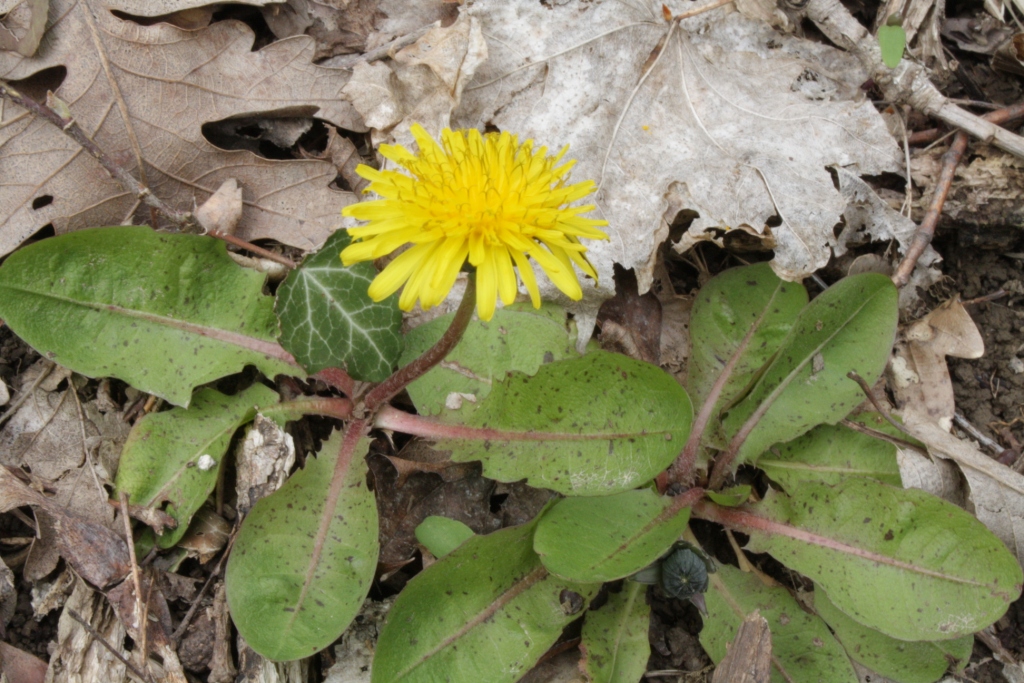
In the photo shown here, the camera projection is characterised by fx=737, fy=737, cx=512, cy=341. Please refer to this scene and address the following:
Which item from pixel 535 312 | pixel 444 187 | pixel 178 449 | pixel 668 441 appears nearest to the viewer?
pixel 444 187

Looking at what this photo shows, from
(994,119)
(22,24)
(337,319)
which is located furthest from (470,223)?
(994,119)

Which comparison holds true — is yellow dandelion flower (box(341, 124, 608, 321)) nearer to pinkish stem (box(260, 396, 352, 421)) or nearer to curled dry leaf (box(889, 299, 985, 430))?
pinkish stem (box(260, 396, 352, 421))

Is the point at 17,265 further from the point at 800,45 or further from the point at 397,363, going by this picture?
the point at 800,45

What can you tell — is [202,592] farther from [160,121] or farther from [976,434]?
[976,434]

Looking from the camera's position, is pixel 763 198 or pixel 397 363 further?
pixel 763 198

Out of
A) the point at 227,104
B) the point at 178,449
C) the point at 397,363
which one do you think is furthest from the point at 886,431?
the point at 227,104

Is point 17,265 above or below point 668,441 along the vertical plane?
above

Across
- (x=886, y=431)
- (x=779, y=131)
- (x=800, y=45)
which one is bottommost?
(x=886, y=431)
